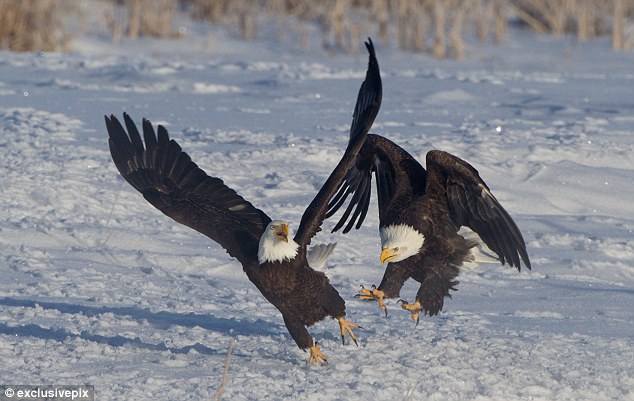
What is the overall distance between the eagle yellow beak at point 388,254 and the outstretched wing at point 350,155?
28 cm

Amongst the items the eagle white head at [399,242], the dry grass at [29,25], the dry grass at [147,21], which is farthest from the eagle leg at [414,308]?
the dry grass at [147,21]

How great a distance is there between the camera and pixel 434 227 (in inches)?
188

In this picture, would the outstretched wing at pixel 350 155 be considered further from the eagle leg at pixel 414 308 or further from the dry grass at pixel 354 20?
the dry grass at pixel 354 20

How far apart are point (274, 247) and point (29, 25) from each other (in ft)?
28.1

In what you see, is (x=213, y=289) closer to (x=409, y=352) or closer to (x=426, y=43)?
(x=409, y=352)

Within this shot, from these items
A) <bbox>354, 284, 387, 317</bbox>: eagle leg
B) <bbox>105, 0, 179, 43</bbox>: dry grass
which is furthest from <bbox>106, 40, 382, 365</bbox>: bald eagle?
<bbox>105, 0, 179, 43</bbox>: dry grass

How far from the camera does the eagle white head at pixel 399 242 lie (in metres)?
4.52

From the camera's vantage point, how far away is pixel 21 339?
4.25 meters

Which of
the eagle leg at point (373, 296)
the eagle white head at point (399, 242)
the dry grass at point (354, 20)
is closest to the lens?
the eagle white head at point (399, 242)

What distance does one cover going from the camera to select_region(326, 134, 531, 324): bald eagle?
4555mm

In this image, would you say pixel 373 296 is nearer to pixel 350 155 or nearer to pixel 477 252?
pixel 477 252

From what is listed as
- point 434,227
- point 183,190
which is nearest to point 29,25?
point 183,190

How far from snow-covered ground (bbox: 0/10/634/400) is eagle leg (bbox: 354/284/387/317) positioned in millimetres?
103

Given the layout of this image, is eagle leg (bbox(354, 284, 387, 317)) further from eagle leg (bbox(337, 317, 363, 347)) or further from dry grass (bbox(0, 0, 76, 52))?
dry grass (bbox(0, 0, 76, 52))
